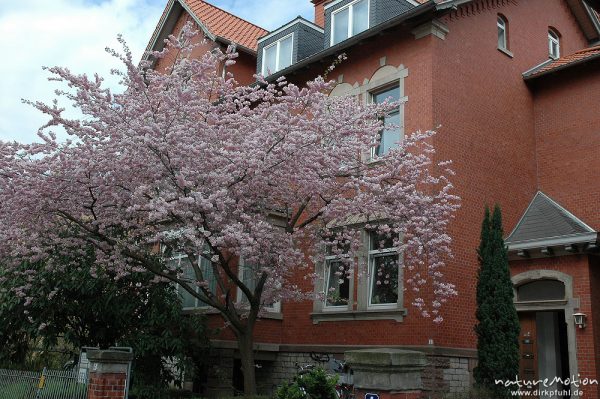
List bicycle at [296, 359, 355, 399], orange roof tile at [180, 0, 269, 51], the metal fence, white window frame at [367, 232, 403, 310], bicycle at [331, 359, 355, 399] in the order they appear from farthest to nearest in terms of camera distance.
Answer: orange roof tile at [180, 0, 269, 51], white window frame at [367, 232, 403, 310], bicycle at [331, 359, 355, 399], bicycle at [296, 359, 355, 399], the metal fence

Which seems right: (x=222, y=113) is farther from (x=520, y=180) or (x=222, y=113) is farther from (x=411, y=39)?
(x=520, y=180)

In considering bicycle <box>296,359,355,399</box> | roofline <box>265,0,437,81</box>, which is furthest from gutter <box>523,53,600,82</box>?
bicycle <box>296,359,355,399</box>

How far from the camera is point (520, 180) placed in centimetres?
1652

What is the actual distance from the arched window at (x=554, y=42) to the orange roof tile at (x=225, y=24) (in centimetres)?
956

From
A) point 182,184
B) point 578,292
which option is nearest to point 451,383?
point 578,292

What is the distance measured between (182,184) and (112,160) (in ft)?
5.37

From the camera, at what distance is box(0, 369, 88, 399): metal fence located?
1088 centimetres

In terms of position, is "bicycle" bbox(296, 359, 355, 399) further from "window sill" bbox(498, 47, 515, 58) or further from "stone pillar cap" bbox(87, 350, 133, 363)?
"window sill" bbox(498, 47, 515, 58)

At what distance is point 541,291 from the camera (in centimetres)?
1488

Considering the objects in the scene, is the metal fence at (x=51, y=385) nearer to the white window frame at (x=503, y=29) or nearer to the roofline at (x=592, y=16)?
the white window frame at (x=503, y=29)

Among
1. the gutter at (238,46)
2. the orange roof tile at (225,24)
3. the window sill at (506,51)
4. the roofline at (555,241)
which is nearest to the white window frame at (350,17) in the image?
the window sill at (506,51)

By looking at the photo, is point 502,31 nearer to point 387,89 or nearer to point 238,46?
point 387,89

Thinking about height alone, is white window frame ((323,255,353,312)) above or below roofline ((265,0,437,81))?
below

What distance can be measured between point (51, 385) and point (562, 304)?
10.7 meters
